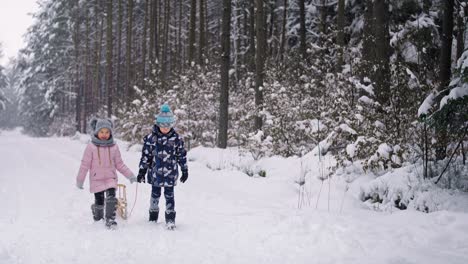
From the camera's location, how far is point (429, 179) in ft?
22.1

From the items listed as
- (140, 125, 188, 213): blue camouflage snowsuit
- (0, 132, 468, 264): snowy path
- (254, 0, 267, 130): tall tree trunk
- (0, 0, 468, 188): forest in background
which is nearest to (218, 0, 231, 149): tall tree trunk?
(0, 0, 468, 188): forest in background

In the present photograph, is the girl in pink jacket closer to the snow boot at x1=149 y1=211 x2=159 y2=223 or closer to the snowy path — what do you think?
the snowy path

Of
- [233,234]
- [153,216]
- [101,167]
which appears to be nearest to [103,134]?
[101,167]

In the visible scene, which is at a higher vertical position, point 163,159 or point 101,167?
point 163,159

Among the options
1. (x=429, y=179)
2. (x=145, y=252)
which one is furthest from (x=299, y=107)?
(x=145, y=252)

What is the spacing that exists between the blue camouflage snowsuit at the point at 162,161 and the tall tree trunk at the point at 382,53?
14.3 feet

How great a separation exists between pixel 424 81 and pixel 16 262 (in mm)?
7337

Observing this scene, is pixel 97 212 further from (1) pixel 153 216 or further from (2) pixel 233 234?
(2) pixel 233 234

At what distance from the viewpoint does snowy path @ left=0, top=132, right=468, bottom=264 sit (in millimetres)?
4641

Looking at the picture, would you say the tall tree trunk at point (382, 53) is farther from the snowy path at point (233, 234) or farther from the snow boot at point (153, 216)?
the snow boot at point (153, 216)

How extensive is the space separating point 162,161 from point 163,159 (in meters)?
0.03

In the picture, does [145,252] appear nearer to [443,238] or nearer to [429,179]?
[443,238]

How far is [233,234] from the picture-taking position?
18.4ft

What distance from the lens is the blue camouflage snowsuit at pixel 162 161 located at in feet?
20.0
